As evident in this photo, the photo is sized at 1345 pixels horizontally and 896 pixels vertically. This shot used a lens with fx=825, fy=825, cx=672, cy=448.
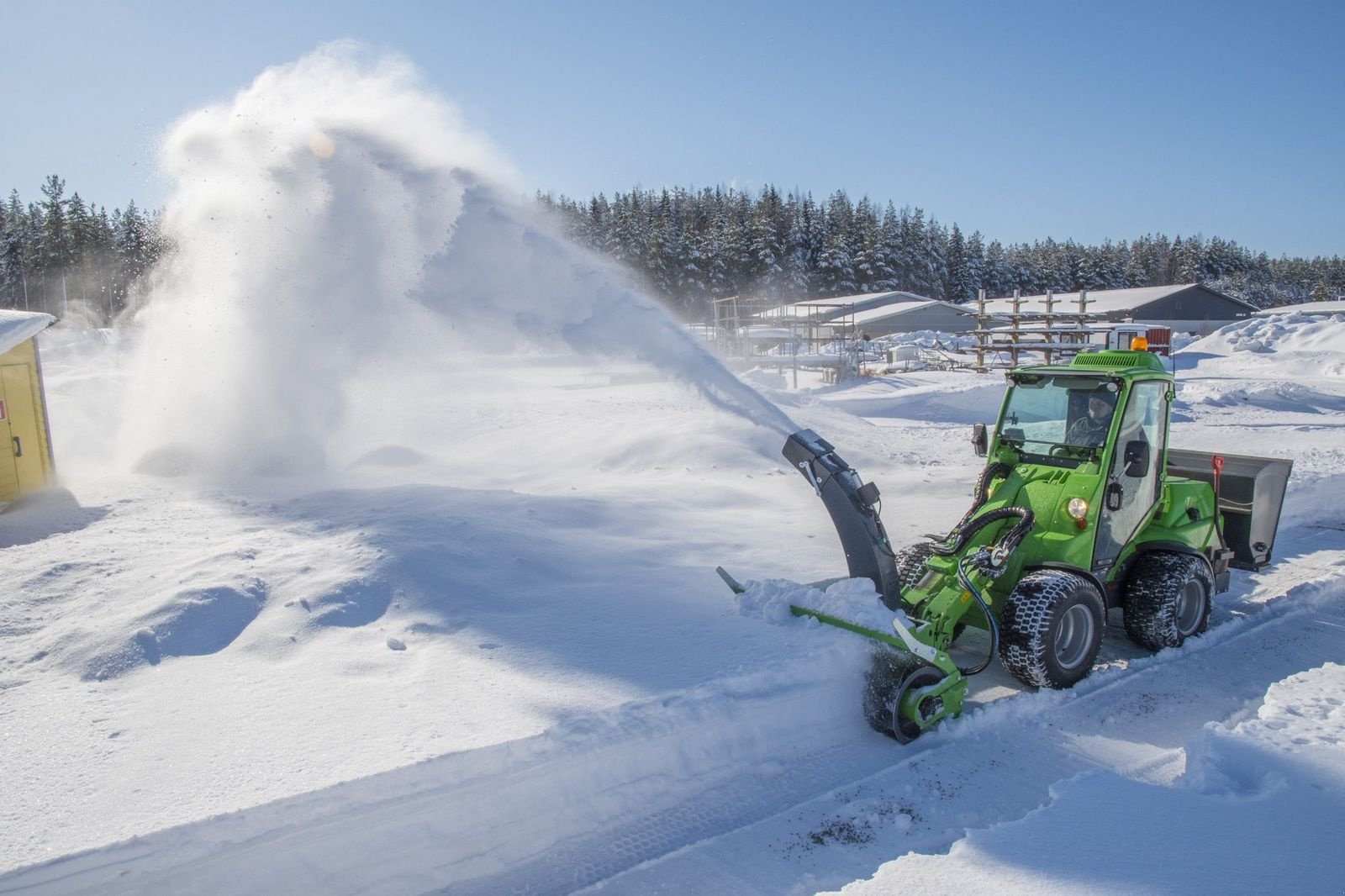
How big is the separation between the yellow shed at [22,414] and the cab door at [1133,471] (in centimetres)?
1247

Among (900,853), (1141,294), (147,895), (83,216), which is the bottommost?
(900,853)

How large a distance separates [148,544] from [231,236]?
696cm

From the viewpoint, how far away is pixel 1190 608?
246 inches

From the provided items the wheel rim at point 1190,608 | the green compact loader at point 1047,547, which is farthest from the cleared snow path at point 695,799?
the wheel rim at point 1190,608

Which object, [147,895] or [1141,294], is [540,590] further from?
[1141,294]

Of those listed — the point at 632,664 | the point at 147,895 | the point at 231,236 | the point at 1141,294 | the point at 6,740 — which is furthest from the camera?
the point at 1141,294

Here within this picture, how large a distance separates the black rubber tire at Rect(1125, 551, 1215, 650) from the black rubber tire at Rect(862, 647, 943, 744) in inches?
82.6

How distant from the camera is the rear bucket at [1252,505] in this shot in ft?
24.0

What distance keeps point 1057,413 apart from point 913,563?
157cm

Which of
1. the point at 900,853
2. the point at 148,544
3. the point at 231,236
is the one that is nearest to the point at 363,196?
the point at 231,236

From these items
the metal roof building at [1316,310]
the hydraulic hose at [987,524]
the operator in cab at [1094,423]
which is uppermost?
the metal roof building at [1316,310]

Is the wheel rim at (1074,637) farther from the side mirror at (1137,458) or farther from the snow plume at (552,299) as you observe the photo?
the snow plume at (552,299)

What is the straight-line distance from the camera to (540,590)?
6.59 metres

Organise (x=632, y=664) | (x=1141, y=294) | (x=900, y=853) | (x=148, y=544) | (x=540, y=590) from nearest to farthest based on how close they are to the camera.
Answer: (x=900, y=853)
(x=632, y=664)
(x=540, y=590)
(x=148, y=544)
(x=1141, y=294)
